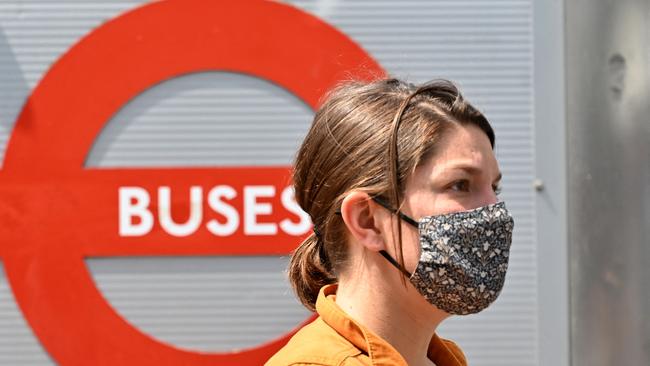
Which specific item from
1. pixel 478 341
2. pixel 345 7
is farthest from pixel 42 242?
pixel 478 341

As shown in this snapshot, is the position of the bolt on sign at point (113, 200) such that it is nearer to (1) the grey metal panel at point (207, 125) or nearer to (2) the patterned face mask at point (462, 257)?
(1) the grey metal panel at point (207, 125)

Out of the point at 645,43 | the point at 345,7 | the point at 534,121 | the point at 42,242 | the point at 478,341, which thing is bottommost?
the point at 478,341

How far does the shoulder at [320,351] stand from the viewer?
1.08 metres

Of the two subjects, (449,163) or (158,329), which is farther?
(158,329)

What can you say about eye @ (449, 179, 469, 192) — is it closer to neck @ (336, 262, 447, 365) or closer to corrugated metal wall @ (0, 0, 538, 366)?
neck @ (336, 262, 447, 365)

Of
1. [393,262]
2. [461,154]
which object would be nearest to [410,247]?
[393,262]

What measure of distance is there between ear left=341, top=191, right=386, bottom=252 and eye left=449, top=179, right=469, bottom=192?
4.2 inches

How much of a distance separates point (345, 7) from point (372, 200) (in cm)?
111

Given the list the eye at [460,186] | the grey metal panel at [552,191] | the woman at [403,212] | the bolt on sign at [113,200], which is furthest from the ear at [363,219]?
the grey metal panel at [552,191]

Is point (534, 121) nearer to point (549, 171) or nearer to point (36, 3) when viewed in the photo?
point (549, 171)

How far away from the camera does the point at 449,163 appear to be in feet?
3.93

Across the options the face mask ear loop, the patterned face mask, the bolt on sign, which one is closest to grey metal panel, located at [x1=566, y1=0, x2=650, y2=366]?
the bolt on sign

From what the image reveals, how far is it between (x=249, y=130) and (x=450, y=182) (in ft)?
3.50

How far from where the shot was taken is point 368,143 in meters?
1.20
